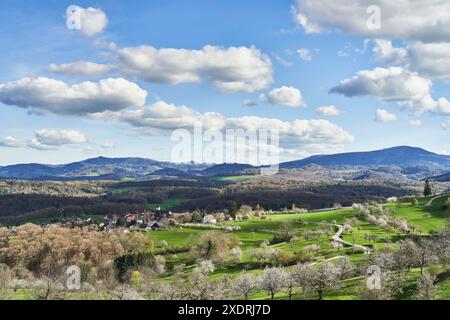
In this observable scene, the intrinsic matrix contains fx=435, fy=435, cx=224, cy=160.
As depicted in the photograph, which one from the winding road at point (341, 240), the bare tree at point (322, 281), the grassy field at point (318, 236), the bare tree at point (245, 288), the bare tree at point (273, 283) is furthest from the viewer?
the winding road at point (341, 240)

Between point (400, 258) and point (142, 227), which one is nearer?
point (400, 258)

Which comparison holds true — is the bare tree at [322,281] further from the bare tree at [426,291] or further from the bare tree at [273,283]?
the bare tree at [426,291]

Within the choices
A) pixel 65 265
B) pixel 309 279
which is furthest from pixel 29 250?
pixel 309 279

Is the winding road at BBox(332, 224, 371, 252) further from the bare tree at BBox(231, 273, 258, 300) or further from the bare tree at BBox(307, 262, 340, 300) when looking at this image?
the bare tree at BBox(231, 273, 258, 300)

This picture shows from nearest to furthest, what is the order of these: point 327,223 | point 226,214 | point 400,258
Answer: point 400,258
point 327,223
point 226,214

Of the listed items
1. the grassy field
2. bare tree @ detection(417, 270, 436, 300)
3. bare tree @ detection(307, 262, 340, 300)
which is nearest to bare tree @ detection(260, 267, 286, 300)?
the grassy field

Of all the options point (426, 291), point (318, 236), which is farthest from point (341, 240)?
point (426, 291)

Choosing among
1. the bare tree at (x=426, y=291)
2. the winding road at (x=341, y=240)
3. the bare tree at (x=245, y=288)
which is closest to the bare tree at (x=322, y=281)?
the bare tree at (x=245, y=288)
